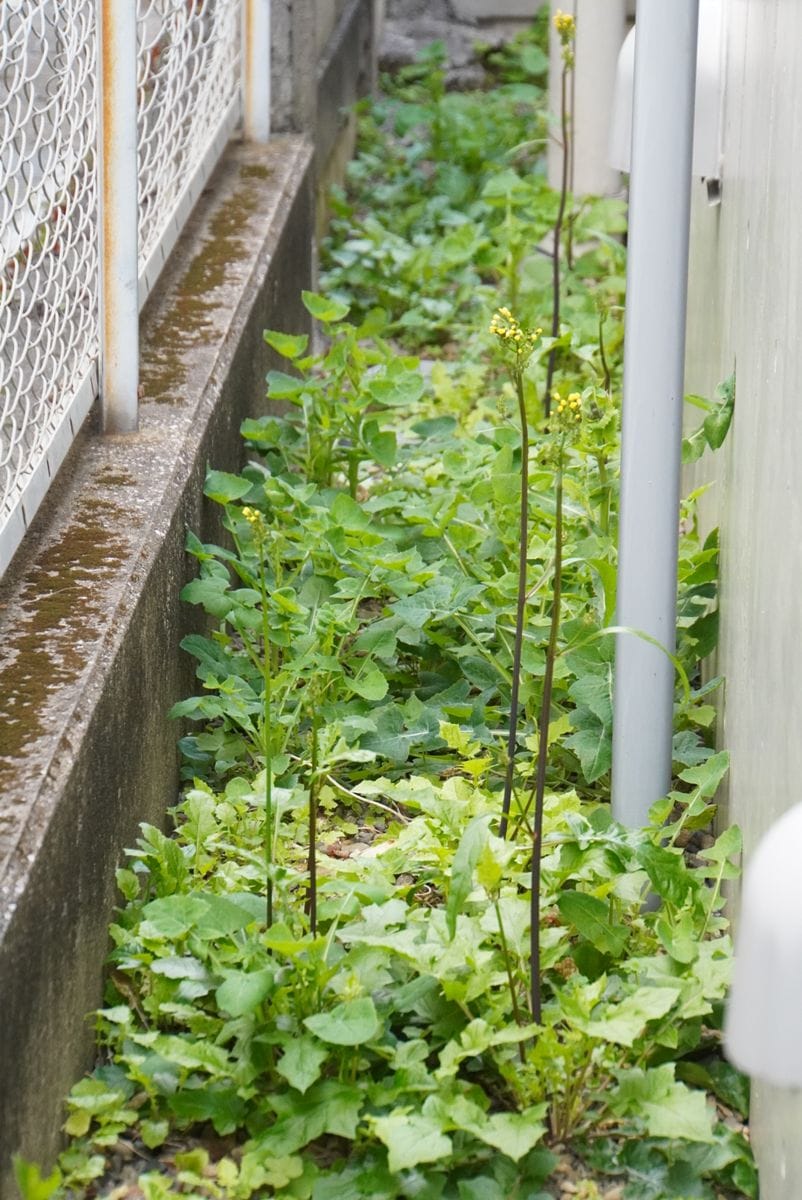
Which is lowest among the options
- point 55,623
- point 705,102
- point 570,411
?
point 55,623

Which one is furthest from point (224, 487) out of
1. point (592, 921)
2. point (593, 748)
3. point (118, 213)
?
point (592, 921)

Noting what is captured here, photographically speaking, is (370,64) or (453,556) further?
(370,64)

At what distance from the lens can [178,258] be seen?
3.93m

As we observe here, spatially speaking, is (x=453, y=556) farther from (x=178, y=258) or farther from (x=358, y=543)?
(x=178, y=258)

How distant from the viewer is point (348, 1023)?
1.89 meters

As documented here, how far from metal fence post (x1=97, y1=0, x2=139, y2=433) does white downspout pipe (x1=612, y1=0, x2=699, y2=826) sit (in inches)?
39.1

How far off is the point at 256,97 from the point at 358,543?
2.34 meters

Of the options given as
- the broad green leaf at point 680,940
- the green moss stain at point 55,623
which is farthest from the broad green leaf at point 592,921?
the green moss stain at point 55,623

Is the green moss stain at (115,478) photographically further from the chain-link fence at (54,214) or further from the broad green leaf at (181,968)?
the broad green leaf at (181,968)

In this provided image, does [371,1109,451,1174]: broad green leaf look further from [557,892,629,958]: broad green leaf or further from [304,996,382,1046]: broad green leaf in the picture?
[557,892,629,958]: broad green leaf

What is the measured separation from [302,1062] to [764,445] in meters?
0.99

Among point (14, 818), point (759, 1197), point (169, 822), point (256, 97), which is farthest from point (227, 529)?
point (256, 97)

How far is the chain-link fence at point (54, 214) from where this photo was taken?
7.72ft

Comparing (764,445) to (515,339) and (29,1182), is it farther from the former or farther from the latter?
(29,1182)
